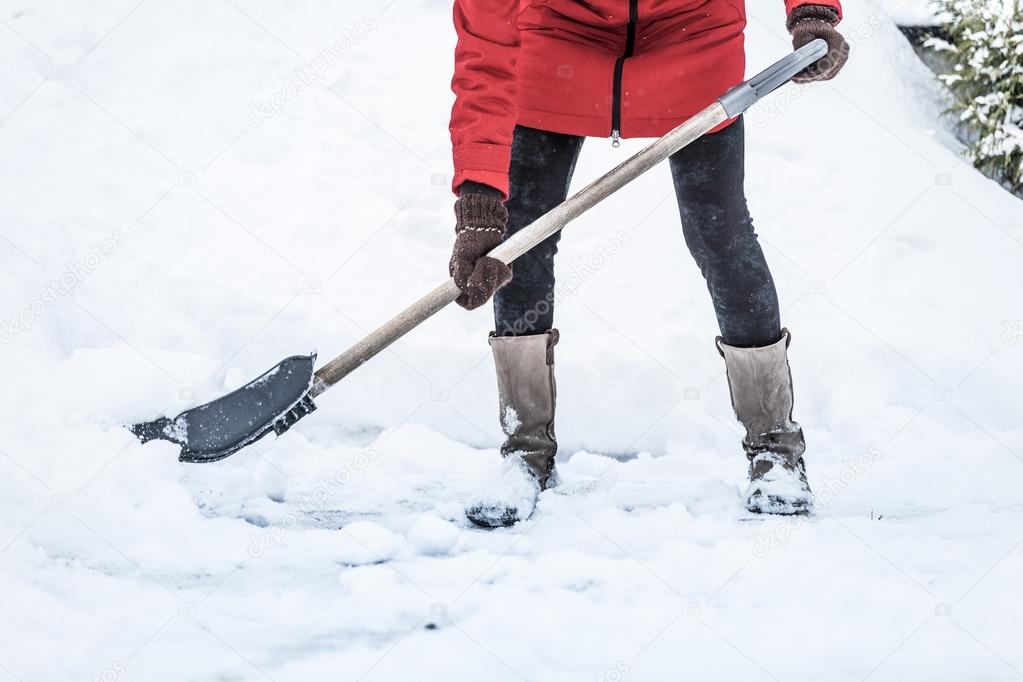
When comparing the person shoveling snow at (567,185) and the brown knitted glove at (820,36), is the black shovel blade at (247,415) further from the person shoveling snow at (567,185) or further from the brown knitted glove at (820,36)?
the brown knitted glove at (820,36)

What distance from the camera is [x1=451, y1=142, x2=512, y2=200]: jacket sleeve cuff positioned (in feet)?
6.16

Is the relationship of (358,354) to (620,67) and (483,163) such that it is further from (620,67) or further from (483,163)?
(620,67)

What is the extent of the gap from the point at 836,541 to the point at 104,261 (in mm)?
2502

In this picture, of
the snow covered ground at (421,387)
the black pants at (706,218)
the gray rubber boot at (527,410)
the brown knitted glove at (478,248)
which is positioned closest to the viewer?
the snow covered ground at (421,387)

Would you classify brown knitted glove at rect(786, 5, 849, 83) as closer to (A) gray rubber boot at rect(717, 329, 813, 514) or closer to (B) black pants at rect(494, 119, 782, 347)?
(B) black pants at rect(494, 119, 782, 347)

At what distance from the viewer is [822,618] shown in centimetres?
151

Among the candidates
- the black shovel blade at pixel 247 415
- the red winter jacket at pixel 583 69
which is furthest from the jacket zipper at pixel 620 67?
the black shovel blade at pixel 247 415

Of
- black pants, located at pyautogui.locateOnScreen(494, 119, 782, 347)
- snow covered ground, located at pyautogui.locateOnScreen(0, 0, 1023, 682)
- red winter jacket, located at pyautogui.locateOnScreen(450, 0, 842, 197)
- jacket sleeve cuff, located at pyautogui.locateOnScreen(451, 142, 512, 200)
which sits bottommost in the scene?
snow covered ground, located at pyautogui.locateOnScreen(0, 0, 1023, 682)

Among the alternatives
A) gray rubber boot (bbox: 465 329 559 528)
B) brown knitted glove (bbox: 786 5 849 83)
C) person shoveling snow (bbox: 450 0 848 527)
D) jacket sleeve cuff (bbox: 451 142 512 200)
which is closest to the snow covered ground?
gray rubber boot (bbox: 465 329 559 528)

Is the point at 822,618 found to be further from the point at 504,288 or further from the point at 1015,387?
the point at 1015,387

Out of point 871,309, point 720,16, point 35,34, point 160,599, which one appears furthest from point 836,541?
point 35,34

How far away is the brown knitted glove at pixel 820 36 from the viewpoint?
2.03 meters

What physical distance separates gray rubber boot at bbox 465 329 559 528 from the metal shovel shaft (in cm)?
27

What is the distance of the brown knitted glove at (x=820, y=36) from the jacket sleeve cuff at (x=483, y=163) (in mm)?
717
